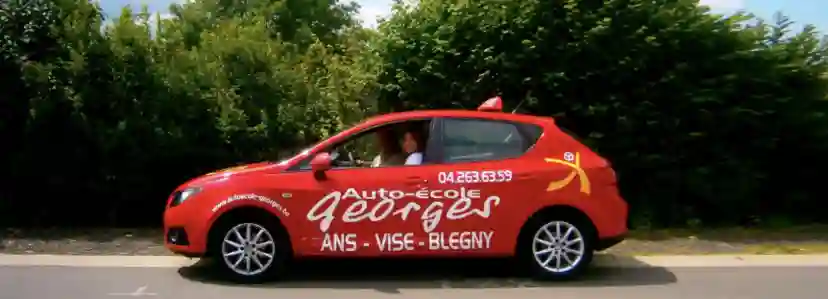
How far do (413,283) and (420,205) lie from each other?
28.9 inches

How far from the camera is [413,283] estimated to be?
841 centimetres

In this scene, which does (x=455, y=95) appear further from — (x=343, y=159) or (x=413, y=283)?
(x=413, y=283)

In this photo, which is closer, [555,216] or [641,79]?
[555,216]

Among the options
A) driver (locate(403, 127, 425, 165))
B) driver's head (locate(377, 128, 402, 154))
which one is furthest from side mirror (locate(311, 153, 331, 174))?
driver (locate(403, 127, 425, 165))

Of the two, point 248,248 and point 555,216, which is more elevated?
point 555,216

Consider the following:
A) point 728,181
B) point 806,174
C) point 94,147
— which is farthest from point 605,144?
point 94,147

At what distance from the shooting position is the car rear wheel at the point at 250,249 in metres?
8.20

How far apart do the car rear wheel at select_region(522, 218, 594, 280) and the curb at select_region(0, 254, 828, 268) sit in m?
0.98

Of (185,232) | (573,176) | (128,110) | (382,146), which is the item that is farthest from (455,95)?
(185,232)

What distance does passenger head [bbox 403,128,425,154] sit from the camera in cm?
852

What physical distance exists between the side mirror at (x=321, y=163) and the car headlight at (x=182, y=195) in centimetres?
105

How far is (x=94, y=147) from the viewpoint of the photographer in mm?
11484

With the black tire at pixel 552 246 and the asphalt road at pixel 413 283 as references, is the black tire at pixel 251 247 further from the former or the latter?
the black tire at pixel 552 246

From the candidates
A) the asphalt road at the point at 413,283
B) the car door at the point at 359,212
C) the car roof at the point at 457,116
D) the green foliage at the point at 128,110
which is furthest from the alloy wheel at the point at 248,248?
the green foliage at the point at 128,110
